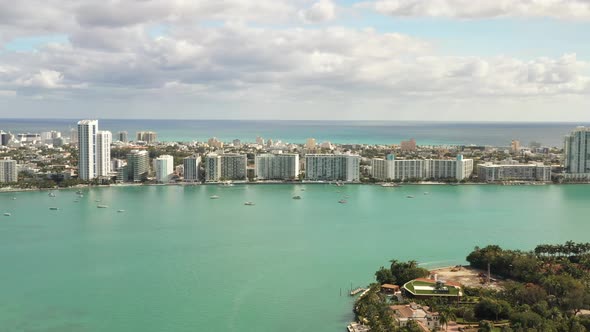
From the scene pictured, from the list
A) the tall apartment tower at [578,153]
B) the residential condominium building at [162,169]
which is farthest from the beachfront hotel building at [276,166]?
the tall apartment tower at [578,153]

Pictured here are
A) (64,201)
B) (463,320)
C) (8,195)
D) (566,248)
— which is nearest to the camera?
(463,320)

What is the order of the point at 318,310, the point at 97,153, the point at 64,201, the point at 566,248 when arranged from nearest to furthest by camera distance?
the point at 318,310 → the point at 566,248 → the point at 64,201 → the point at 97,153

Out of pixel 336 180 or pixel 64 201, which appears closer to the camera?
pixel 64 201

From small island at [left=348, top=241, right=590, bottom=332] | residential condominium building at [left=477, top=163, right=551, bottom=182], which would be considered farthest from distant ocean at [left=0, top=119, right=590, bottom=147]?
small island at [left=348, top=241, right=590, bottom=332]

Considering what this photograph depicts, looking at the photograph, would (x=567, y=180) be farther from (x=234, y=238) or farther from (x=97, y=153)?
(x=97, y=153)

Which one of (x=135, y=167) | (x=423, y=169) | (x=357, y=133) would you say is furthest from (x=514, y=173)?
(x=357, y=133)

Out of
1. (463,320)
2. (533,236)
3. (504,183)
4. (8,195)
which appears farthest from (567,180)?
(8,195)

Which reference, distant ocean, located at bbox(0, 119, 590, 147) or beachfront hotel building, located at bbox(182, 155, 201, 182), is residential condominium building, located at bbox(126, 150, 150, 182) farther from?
distant ocean, located at bbox(0, 119, 590, 147)
